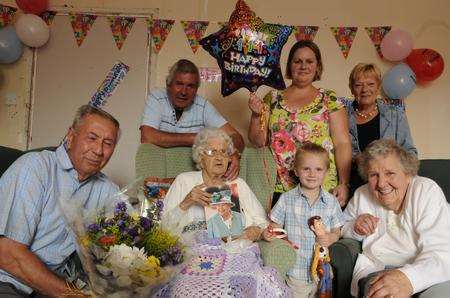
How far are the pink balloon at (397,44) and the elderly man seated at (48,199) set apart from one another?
9.79 ft

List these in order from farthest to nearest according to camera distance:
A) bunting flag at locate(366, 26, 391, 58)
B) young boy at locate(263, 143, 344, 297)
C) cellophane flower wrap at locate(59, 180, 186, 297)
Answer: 1. bunting flag at locate(366, 26, 391, 58)
2. young boy at locate(263, 143, 344, 297)
3. cellophane flower wrap at locate(59, 180, 186, 297)

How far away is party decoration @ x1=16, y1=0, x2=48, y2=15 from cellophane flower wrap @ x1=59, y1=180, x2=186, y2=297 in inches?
142

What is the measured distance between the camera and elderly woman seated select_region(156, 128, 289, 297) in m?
1.71

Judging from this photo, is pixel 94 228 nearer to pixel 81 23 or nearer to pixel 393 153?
pixel 393 153

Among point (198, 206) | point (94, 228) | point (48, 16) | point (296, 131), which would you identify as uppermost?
point (48, 16)

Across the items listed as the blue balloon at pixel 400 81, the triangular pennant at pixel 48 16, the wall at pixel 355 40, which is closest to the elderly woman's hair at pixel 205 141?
the wall at pixel 355 40

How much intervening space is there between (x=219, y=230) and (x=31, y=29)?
308 centimetres

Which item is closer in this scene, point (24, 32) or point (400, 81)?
point (400, 81)

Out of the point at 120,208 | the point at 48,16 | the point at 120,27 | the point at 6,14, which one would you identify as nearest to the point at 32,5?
the point at 48,16

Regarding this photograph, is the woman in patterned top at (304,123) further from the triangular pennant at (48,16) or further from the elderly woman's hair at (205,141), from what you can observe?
the triangular pennant at (48,16)

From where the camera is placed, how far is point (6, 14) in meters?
4.25

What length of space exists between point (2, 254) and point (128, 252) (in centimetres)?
67

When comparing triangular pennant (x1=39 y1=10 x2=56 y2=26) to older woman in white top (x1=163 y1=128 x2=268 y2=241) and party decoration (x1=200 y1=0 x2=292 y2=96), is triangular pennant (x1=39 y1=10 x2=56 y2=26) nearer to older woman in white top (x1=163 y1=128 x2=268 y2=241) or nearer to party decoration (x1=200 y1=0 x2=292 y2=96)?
party decoration (x1=200 y1=0 x2=292 y2=96)

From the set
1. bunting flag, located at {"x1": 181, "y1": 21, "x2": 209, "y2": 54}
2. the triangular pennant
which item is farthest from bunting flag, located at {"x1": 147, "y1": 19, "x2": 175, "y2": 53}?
the triangular pennant
